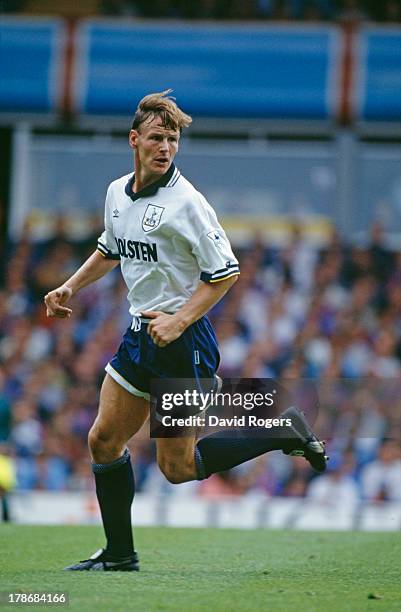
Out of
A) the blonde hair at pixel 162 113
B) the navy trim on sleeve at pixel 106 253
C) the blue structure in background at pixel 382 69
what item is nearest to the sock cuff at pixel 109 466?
the navy trim on sleeve at pixel 106 253

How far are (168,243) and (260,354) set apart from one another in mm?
7719

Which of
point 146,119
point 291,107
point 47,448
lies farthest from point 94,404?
point 146,119

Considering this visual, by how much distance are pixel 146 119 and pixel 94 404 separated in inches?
285

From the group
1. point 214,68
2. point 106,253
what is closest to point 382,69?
point 214,68

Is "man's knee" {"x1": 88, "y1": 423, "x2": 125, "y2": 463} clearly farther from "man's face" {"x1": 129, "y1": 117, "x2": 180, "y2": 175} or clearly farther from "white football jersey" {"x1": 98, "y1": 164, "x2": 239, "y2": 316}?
"man's face" {"x1": 129, "y1": 117, "x2": 180, "y2": 175}

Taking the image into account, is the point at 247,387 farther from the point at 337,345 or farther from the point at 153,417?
the point at 337,345

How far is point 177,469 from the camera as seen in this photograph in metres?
6.09

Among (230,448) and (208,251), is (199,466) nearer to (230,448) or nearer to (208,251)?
(230,448)

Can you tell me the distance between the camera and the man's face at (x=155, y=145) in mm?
5973

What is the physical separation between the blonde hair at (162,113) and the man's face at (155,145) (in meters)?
0.02

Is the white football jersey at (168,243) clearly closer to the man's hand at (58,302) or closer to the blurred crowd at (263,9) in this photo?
the man's hand at (58,302)

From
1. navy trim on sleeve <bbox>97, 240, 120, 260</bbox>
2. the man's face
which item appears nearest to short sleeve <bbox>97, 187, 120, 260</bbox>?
navy trim on sleeve <bbox>97, 240, 120, 260</bbox>

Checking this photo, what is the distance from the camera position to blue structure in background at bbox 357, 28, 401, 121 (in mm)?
16938

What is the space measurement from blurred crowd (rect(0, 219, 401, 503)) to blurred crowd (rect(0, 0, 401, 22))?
3451 millimetres
